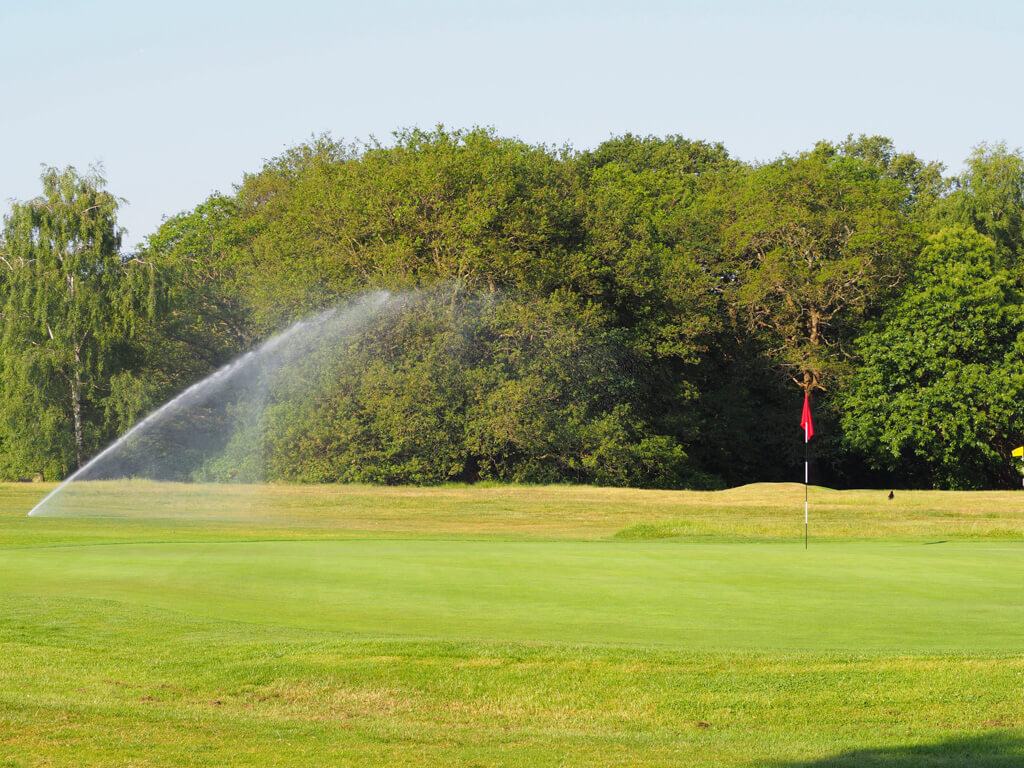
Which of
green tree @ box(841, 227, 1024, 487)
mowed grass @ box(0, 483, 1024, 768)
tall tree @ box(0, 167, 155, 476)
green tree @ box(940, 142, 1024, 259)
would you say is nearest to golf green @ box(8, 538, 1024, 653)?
mowed grass @ box(0, 483, 1024, 768)

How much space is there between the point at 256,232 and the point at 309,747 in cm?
5396

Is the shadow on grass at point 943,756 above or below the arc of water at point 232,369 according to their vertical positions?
below

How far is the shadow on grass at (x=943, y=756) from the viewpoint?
21.5 ft

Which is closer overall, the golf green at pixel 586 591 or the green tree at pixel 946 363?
the golf green at pixel 586 591

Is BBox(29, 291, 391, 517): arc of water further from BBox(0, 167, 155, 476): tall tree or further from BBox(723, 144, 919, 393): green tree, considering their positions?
BBox(723, 144, 919, 393): green tree

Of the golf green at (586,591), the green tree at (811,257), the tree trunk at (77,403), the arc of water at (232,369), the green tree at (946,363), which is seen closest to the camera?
the golf green at (586,591)

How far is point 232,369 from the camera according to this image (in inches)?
2076

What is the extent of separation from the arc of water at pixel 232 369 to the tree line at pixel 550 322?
21.4 inches

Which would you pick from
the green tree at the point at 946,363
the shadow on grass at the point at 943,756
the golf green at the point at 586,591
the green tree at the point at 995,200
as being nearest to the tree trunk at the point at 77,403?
the golf green at the point at 586,591

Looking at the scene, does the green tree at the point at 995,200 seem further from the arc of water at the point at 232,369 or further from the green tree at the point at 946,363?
the arc of water at the point at 232,369

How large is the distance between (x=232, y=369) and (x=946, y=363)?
102 feet

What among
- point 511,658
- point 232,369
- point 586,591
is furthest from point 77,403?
point 511,658

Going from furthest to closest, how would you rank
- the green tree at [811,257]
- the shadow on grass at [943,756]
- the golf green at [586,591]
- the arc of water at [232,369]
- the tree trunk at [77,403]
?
the green tree at [811,257] → the tree trunk at [77,403] → the arc of water at [232,369] → the golf green at [586,591] → the shadow on grass at [943,756]

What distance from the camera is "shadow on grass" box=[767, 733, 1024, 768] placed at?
6539 millimetres
